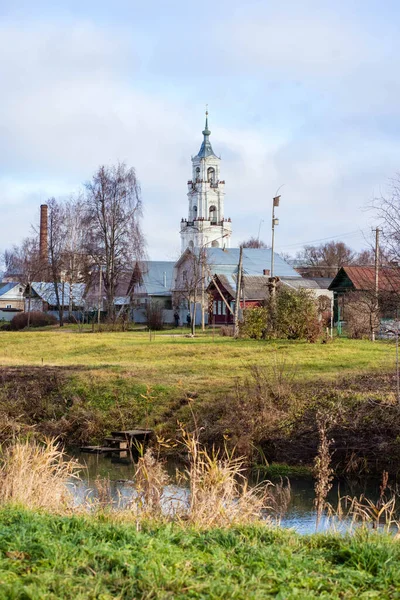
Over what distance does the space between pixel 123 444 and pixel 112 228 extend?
127ft

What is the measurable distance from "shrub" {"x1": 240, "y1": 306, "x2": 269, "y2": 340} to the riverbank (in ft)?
11.1

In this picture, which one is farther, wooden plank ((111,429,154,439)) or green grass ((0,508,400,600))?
wooden plank ((111,429,154,439))

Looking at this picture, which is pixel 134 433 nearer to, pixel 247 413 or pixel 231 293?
pixel 247 413

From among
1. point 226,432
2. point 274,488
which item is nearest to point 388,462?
point 274,488

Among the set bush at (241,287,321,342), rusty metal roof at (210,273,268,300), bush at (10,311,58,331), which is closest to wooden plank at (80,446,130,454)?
bush at (241,287,321,342)

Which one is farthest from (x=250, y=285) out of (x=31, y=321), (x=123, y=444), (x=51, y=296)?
(x=123, y=444)

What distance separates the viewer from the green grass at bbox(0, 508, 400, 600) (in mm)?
5570

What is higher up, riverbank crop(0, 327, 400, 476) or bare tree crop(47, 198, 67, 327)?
bare tree crop(47, 198, 67, 327)

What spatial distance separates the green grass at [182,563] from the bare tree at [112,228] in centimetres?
4994

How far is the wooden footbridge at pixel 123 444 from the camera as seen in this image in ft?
62.8

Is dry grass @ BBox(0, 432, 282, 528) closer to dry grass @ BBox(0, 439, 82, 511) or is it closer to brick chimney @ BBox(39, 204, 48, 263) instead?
dry grass @ BBox(0, 439, 82, 511)

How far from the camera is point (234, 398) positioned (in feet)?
65.9

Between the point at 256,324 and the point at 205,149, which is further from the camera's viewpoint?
the point at 205,149

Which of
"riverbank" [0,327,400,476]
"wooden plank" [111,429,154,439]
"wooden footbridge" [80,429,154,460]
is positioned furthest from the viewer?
"wooden plank" [111,429,154,439]
